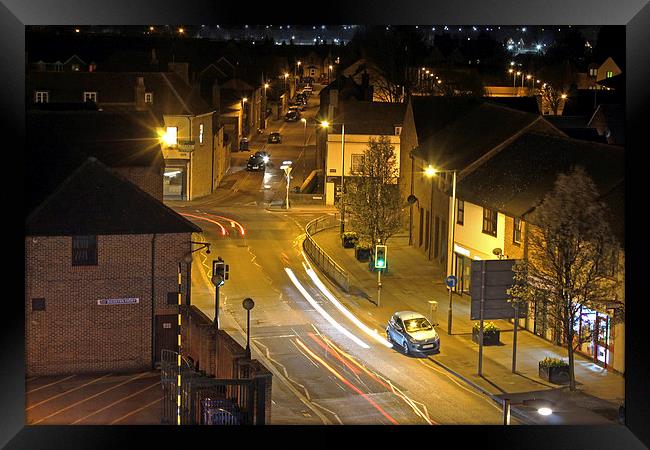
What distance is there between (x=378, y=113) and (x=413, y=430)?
39770 millimetres

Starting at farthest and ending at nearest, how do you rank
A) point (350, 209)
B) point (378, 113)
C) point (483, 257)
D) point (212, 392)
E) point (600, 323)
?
point (378, 113) < point (350, 209) < point (483, 257) < point (600, 323) < point (212, 392)

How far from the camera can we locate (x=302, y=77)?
104688 millimetres

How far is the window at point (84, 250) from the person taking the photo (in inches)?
1056

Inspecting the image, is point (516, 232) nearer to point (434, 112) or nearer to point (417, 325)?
point (417, 325)

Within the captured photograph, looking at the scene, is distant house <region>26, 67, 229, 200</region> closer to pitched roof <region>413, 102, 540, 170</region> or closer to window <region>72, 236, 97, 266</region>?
pitched roof <region>413, 102, 540, 170</region>

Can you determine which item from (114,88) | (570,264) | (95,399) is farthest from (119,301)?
(114,88)

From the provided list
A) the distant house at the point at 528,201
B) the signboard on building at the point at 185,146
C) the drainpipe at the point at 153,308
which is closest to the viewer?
the distant house at the point at 528,201

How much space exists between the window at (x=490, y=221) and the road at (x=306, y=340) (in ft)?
14.6

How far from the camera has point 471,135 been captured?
40.7 meters

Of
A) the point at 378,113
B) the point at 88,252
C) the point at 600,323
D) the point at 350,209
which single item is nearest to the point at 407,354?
the point at 600,323

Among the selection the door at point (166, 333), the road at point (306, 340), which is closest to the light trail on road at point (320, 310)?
the road at point (306, 340)

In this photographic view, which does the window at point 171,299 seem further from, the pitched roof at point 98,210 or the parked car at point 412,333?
A: the parked car at point 412,333
